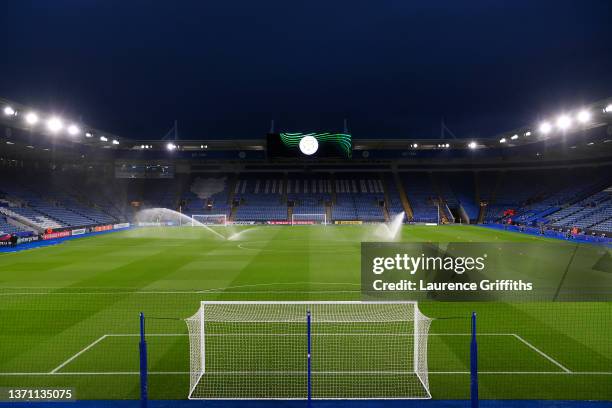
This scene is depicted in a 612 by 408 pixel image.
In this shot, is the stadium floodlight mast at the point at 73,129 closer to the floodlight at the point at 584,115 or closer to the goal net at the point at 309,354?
the goal net at the point at 309,354

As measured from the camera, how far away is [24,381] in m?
8.94

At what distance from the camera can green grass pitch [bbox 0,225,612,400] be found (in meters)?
8.87

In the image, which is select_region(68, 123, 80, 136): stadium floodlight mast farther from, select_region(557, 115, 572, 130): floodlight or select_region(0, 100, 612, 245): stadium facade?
select_region(557, 115, 572, 130): floodlight

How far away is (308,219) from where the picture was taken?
6562 centimetres

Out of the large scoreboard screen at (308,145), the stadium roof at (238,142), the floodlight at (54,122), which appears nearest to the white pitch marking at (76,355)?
the stadium roof at (238,142)

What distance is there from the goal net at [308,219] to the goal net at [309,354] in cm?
5096

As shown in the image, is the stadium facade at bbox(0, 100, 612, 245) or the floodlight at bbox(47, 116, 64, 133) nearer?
the floodlight at bbox(47, 116, 64, 133)

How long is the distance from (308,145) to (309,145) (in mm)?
142

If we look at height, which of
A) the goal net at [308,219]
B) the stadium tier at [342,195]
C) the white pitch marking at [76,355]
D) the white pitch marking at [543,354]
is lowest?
the white pitch marking at [543,354]

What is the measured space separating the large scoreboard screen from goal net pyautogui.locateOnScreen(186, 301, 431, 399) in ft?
148

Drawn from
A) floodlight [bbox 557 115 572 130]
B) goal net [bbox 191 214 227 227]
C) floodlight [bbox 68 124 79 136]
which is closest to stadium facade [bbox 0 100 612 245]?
floodlight [bbox 68 124 79 136]

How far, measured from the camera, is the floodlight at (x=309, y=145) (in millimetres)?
58031

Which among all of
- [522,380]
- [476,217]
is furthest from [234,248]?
[476,217]

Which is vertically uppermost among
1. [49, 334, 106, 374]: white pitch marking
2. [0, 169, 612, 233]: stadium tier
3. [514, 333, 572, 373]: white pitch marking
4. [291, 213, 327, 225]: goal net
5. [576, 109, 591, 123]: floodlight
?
[576, 109, 591, 123]: floodlight
